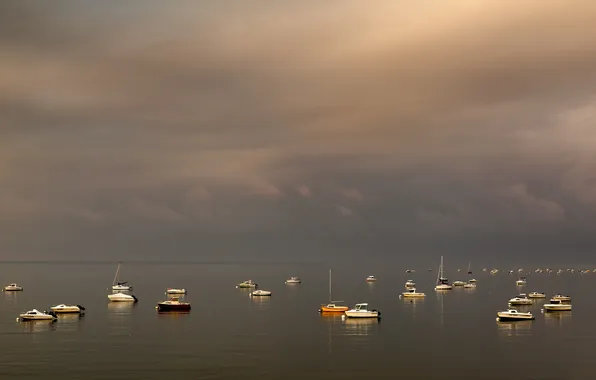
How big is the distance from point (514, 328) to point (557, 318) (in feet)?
97.8

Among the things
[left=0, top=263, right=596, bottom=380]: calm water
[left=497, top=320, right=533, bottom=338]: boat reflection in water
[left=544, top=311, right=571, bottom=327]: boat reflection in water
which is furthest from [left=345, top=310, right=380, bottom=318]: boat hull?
[left=544, top=311, right=571, bottom=327]: boat reflection in water

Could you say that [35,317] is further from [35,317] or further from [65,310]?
[65,310]

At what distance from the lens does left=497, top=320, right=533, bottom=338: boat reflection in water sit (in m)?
131

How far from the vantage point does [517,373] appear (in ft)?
298

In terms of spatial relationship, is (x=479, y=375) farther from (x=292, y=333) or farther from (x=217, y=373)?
(x=292, y=333)

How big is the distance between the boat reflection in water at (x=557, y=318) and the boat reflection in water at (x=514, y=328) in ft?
18.2

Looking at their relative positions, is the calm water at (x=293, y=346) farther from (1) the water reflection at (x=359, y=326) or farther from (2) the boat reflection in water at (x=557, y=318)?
(2) the boat reflection in water at (x=557, y=318)

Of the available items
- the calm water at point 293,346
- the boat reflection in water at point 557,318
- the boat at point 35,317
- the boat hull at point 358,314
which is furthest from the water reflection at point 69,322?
the boat reflection in water at point 557,318

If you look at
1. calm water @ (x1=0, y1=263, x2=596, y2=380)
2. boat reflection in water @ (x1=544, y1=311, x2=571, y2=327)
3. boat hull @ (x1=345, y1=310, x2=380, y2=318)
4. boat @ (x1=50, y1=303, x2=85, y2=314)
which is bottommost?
calm water @ (x1=0, y1=263, x2=596, y2=380)

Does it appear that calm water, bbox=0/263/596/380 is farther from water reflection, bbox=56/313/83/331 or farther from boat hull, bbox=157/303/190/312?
boat hull, bbox=157/303/190/312

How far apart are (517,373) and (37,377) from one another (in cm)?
6720

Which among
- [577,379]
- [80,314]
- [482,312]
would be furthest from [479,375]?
[80,314]

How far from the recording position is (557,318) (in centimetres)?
16262

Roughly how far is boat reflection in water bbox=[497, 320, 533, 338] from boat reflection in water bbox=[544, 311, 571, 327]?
5.56 metres
